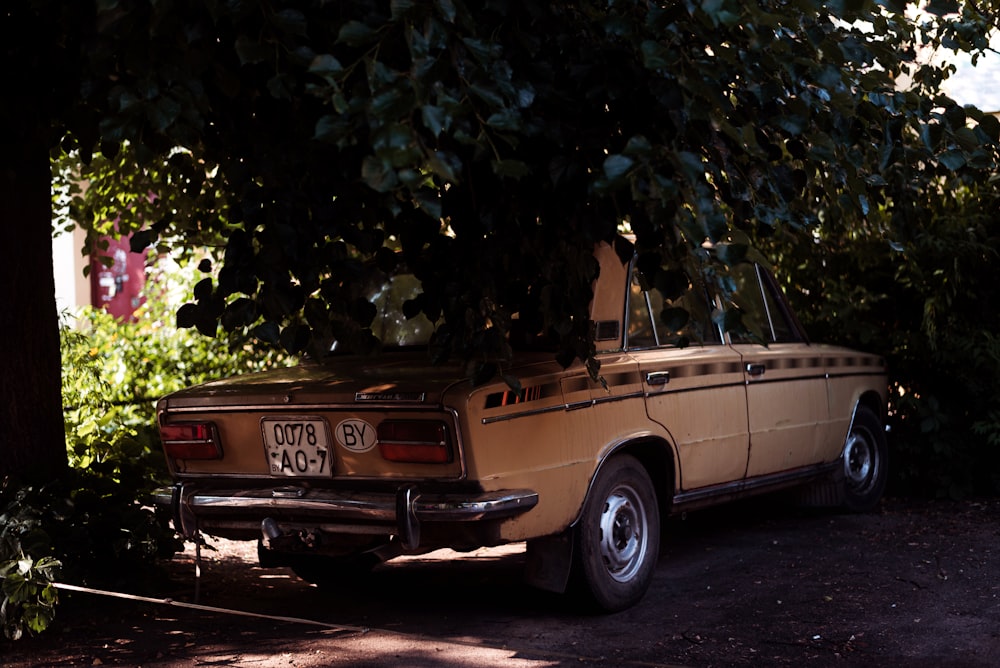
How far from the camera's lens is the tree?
3.53m

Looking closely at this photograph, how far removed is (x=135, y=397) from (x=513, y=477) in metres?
5.97

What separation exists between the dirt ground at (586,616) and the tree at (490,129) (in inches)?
52.5

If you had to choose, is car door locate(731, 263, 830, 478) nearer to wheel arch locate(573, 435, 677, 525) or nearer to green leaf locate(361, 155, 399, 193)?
wheel arch locate(573, 435, 677, 525)

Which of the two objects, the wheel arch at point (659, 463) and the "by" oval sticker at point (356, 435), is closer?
the "by" oval sticker at point (356, 435)

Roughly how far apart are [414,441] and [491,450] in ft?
1.04

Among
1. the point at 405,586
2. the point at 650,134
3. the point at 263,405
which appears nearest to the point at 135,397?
the point at 405,586

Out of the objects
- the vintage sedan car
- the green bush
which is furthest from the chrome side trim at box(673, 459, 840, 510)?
the green bush

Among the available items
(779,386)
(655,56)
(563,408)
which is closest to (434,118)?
(655,56)

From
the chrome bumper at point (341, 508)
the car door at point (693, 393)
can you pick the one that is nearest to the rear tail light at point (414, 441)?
the chrome bumper at point (341, 508)

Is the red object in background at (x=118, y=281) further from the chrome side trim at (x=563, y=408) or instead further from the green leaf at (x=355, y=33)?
the green leaf at (x=355, y=33)

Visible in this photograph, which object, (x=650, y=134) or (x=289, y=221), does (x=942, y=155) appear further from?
(x=289, y=221)

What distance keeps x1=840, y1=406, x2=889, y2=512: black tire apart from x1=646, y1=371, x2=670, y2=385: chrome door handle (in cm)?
243

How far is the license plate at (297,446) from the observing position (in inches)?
204

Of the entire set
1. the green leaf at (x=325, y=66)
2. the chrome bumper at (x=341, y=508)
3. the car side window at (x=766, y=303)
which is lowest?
the chrome bumper at (x=341, y=508)
